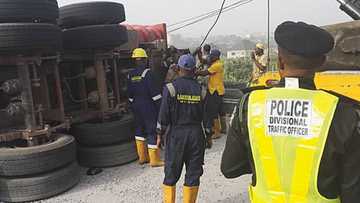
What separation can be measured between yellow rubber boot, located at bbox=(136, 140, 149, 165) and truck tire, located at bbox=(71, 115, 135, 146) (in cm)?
25

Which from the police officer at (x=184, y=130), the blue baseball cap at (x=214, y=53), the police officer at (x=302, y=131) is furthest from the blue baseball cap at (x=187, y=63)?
the blue baseball cap at (x=214, y=53)

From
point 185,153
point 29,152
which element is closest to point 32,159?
point 29,152

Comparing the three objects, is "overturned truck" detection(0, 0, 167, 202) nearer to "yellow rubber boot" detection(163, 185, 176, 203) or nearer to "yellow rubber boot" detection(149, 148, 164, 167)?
"yellow rubber boot" detection(149, 148, 164, 167)

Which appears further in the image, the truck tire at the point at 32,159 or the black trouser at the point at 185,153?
the truck tire at the point at 32,159

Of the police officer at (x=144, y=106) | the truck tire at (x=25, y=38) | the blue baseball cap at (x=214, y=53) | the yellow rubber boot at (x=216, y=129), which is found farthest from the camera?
the yellow rubber boot at (x=216, y=129)

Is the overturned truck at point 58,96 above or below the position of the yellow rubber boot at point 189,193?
above

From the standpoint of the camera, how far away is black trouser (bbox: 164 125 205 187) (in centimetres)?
384

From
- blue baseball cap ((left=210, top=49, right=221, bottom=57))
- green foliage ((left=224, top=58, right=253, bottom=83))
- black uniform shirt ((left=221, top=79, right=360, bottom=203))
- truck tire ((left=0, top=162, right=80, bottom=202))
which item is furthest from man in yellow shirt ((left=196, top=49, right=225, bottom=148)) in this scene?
green foliage ((left=224, top=58, right=253, bottom=83))

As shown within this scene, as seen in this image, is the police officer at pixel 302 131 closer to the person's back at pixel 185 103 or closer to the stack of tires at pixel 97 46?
the person's back at pixel 185 103

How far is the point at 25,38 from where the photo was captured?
445 centimetres

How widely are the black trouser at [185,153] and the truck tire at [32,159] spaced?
4.92 feet

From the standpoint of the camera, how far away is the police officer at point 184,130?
385 cm

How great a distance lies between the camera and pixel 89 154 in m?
5.54

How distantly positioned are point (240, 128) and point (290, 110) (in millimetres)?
240
